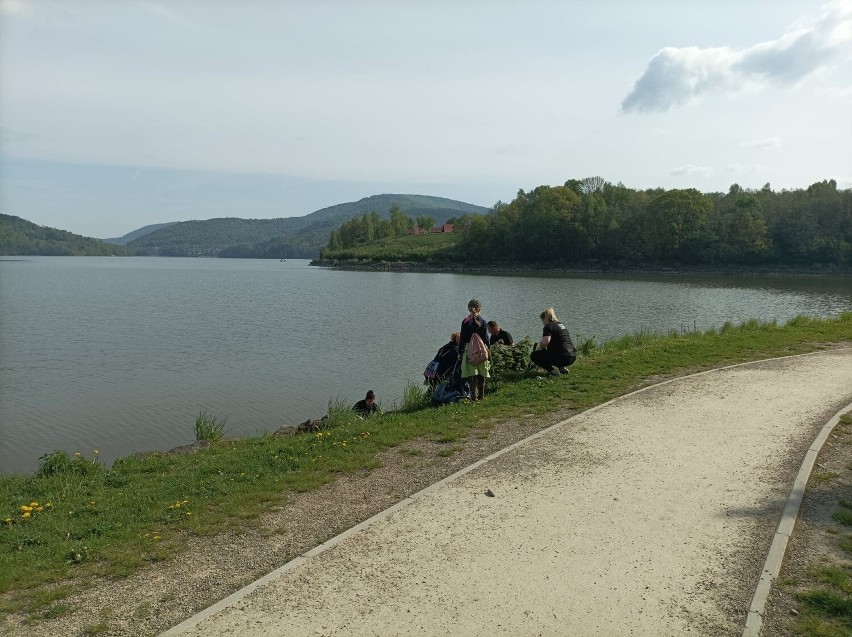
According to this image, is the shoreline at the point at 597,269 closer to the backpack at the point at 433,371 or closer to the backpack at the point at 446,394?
the backpack at the point at 433,371

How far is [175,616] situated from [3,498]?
473 cm

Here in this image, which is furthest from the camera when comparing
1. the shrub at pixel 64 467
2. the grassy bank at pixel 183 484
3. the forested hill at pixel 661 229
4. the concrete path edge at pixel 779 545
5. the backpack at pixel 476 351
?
the forested hill at pixel 661 229

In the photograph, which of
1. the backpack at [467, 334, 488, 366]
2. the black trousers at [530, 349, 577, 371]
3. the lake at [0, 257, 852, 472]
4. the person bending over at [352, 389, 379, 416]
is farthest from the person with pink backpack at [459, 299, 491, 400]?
the lake at [0, 257, 852, 472]

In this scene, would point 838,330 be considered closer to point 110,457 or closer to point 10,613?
point 110,457

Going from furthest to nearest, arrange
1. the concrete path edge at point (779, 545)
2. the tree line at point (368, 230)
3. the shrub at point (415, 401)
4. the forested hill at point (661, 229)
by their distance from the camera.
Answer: the tree line at point (368, 230) → the forested hill at point (661, 229) → the shrub at point (415, 401) → the concrete path edge at point (779, 545)

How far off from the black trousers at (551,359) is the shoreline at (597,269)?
79989 mm

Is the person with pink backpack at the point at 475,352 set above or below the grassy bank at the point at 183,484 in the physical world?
above

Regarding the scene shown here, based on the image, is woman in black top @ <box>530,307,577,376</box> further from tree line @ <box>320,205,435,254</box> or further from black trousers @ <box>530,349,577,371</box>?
tree line @ <box>320,205,435,254</box>

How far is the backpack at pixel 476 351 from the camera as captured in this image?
11703 millimetres

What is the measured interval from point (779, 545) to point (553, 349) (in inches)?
314

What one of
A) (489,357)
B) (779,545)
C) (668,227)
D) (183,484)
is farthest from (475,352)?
(668,227)

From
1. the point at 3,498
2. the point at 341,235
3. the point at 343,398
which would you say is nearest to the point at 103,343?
the point at 343,398

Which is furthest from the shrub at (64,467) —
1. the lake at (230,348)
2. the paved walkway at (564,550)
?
the paved walkway at (564,550)

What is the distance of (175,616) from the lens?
4.81m
